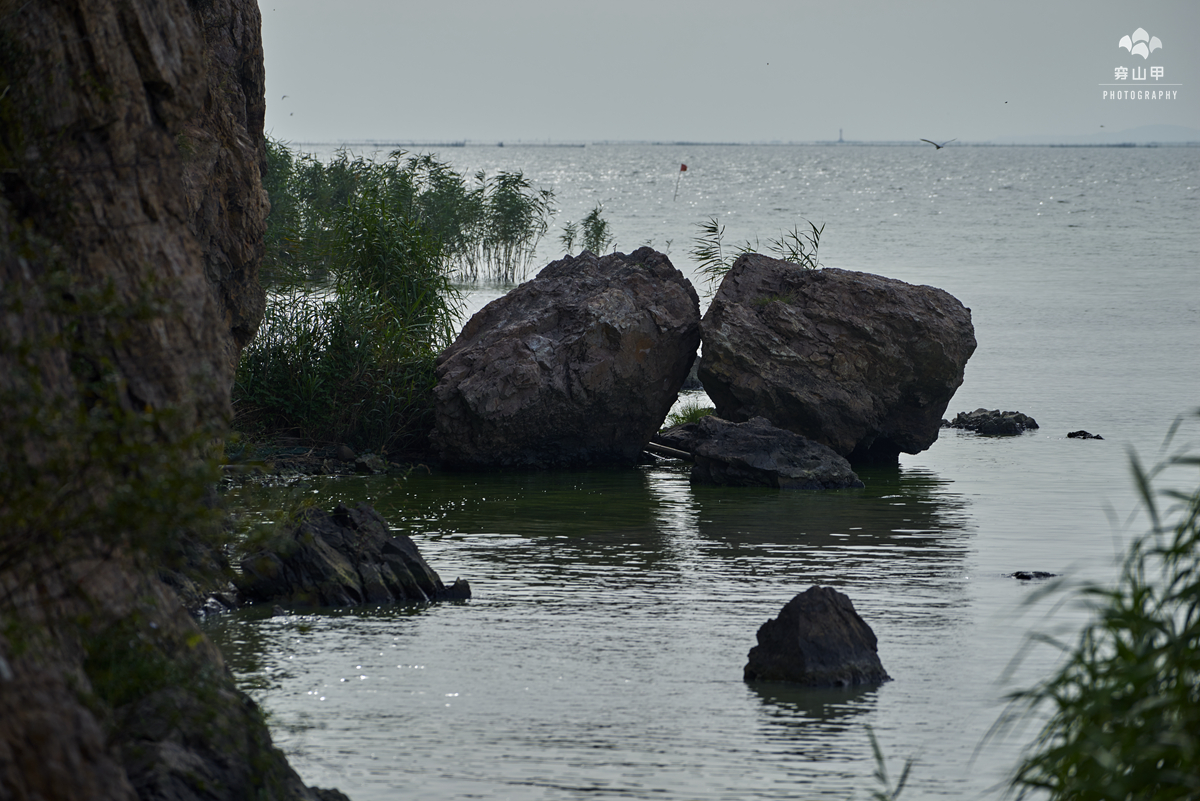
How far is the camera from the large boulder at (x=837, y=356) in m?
17.4

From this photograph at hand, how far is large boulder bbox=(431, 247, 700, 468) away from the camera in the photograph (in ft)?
55.5

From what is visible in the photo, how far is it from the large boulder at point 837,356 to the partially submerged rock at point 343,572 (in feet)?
23.9

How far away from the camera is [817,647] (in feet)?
28.6

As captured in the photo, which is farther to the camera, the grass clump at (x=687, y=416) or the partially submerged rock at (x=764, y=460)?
the grass clump at (x=687, y=416)

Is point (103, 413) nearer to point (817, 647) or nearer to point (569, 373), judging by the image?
point (817, 647)

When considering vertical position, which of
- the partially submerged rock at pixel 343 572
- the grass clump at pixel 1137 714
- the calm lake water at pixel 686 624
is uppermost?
the grass clump at pixel 1137 714

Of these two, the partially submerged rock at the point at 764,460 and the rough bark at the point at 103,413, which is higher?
the rough bark at the point at 103,413

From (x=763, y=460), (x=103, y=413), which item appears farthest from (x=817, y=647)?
(x=763, y=460)

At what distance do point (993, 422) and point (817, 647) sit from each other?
45.8 ft

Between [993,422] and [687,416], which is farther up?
[687,416]

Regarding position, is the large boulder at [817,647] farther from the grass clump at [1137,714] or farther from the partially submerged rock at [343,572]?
the grass clump at [1137,714]

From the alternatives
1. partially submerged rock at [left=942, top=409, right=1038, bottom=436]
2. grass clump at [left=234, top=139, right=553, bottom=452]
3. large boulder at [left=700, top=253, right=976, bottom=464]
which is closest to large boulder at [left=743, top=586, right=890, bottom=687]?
large boulder at [left=700, top=253, right=976, bottom=464]

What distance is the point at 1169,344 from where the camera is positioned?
33531 mm

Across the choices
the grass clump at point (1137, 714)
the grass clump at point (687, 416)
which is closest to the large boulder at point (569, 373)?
the grass clump at point (687, 416)
